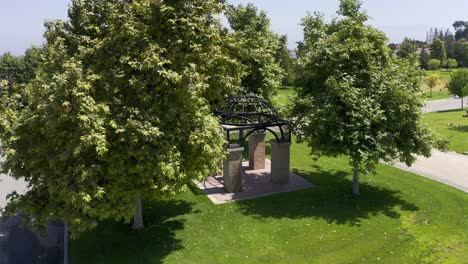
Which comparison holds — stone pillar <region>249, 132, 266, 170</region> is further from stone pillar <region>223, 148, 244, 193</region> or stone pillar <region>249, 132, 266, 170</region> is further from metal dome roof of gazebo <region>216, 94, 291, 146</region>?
stone pillar <region>223, 148, 244, 193</region>

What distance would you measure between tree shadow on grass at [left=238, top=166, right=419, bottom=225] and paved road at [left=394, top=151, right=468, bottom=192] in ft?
15.8

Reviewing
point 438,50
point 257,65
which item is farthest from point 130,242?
point 438,50

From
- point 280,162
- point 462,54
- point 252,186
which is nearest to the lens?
point 280,162

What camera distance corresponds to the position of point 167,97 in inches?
512

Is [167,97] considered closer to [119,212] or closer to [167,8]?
[167,8]

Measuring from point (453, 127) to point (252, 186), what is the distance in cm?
3003

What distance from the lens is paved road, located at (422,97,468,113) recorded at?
5553cm

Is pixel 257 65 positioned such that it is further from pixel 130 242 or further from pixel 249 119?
pixel 130 242

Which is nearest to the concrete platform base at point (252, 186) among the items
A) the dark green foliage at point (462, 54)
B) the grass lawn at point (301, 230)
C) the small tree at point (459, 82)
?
the grass lawn at point (301, 230)

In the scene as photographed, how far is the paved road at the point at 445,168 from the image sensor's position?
74.8ft

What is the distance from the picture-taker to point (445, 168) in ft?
83.1

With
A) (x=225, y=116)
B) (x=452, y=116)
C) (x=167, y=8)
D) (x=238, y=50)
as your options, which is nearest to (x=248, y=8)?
(x=225, y=116)

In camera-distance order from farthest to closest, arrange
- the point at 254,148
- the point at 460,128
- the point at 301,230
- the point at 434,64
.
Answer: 1. the point at 434,64
2. the point at 460,128
3. the point at 254,148
4. the point at 301,230

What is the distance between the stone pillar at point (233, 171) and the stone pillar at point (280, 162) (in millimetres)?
2264
